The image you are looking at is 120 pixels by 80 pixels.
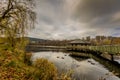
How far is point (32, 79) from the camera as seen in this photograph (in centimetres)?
768

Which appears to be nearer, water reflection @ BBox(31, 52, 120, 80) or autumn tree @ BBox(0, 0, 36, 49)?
autumn tree @ BBox(0, 0, 36, 49)

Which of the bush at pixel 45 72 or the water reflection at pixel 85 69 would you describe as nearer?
the bush at pixel 45 72

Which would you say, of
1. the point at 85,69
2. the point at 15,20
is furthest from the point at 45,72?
the point at 85,69

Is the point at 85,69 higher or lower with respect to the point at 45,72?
lower

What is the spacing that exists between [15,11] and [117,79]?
622 inches

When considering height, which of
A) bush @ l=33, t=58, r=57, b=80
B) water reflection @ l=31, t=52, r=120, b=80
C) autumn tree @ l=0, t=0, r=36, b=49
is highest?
autumn tree @ l=0, t=0, r=36, b=49

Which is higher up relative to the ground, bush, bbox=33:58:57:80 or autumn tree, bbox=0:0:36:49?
autumn tree, bbox=0:0:36:49

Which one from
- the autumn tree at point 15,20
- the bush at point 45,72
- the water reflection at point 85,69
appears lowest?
the water reflection at point 85,69

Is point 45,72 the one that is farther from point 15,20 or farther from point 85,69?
A: point 85,69

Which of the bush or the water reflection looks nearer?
the bush

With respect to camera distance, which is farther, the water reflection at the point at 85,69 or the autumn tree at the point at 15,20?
the water reflection at the point at 85,69

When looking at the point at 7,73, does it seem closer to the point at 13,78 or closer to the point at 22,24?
the point at 13,78

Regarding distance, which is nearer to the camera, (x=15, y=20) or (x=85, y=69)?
(x=15, y=20)

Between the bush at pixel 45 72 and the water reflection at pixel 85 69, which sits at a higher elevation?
the bush at pixel 45 72
